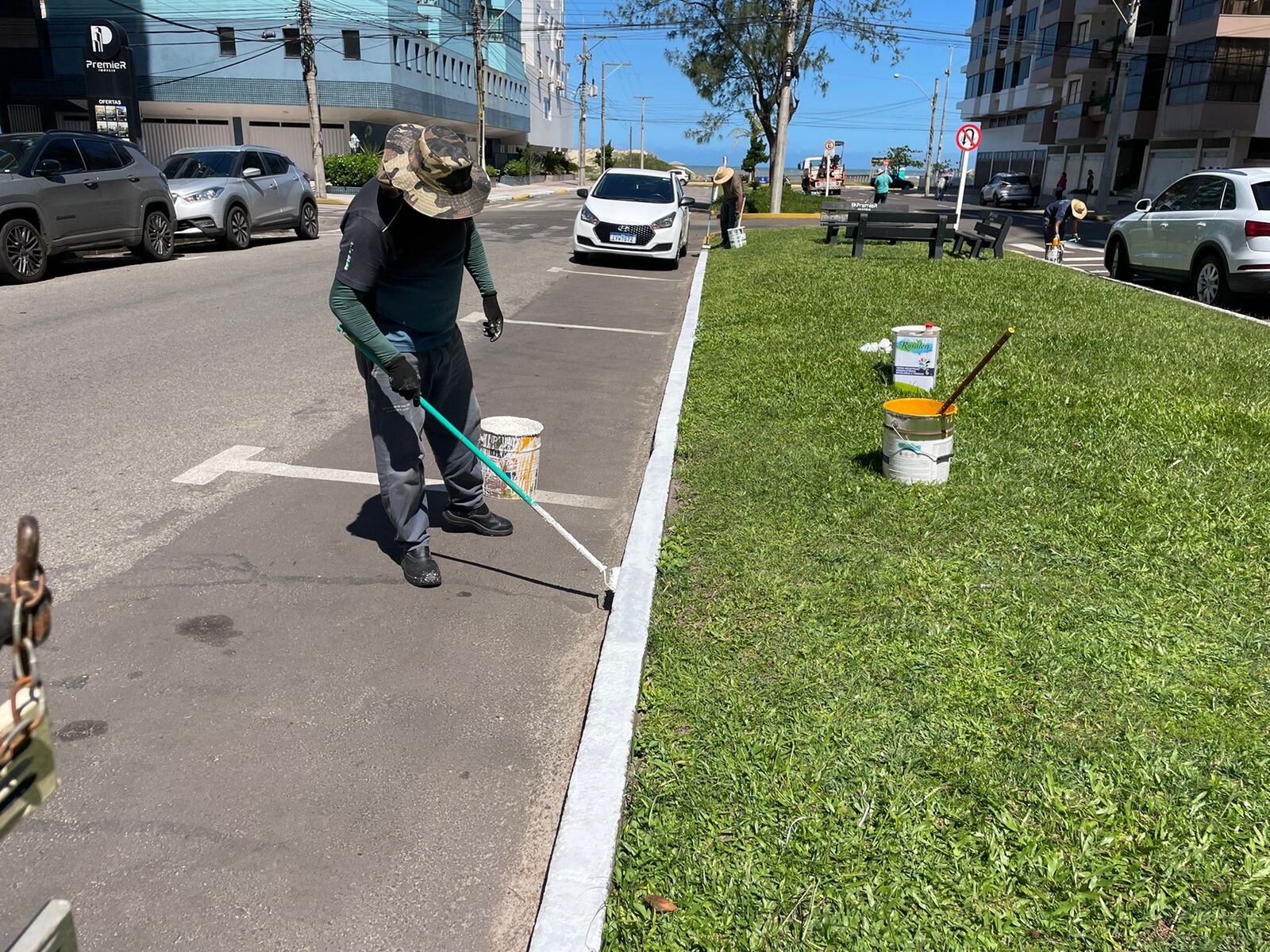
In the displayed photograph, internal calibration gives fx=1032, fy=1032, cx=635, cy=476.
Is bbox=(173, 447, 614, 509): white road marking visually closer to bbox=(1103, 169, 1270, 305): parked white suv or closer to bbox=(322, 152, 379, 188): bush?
bbox=(1103, 169, 1270, 305): parked white suv

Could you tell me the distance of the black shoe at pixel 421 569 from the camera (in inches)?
180

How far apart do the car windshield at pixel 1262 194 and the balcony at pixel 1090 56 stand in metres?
50.5

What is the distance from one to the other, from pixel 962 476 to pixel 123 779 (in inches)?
169

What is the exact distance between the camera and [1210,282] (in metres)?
13.3

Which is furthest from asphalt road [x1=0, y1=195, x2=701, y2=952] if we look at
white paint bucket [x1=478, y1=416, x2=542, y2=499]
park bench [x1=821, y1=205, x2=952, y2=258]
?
park bench [x1=821, y1=205, x2=952, y2=258]

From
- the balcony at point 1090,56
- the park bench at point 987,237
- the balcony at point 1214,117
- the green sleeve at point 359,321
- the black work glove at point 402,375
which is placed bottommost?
the park bench at point 987,237

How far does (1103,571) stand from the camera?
446cm

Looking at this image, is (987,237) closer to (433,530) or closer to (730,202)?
(730,202)

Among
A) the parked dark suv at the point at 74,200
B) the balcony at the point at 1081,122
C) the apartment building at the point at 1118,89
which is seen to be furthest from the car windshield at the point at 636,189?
the balcony at the point at 1081,122

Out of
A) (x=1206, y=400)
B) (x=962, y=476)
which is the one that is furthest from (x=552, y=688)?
(x=1206, y=400)

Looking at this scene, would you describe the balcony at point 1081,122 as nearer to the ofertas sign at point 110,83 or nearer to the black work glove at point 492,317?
the ofertas sign at point 110,83

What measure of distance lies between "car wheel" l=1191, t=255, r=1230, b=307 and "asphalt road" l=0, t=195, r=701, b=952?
28.8ft

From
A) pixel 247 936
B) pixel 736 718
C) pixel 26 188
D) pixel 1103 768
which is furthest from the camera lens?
pixel 26 188

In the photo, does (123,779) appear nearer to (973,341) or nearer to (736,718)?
(736,718)
